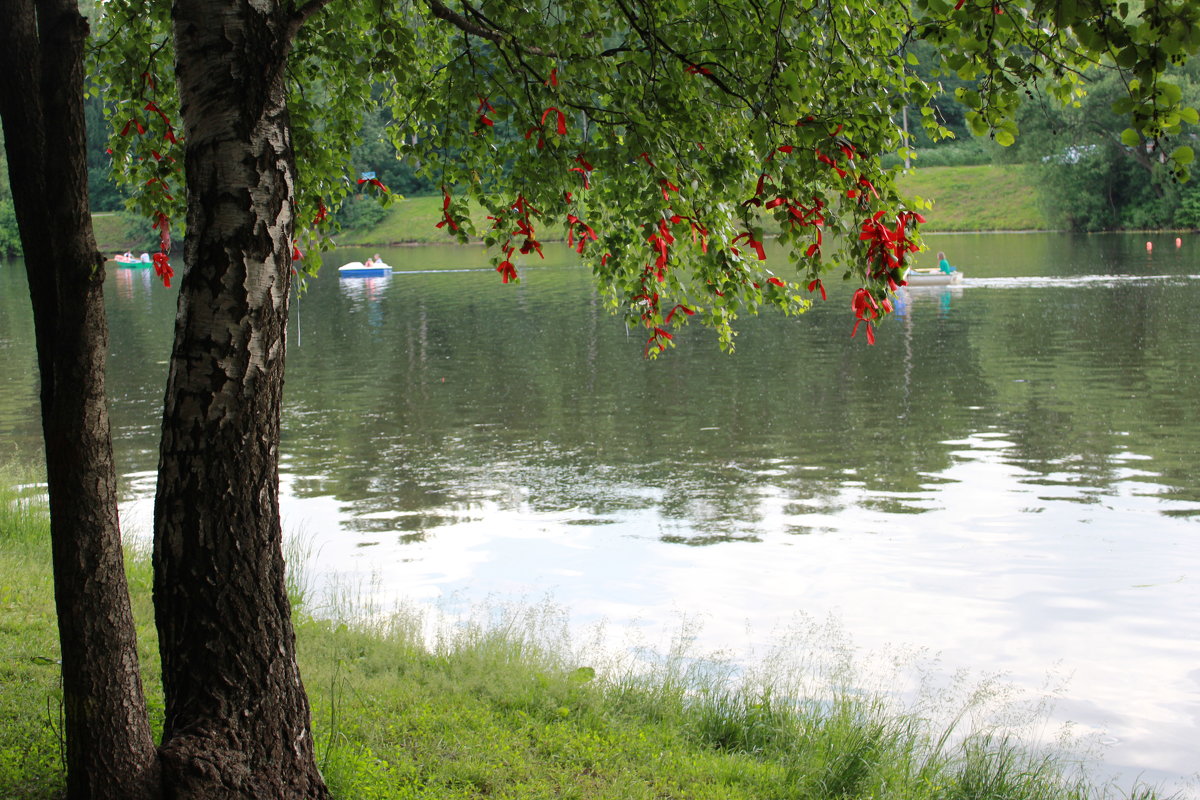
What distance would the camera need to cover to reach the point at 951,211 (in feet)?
260

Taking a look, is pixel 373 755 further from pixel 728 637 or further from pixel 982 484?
pixel 982 484

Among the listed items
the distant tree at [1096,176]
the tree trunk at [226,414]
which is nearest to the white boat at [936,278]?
the distant tree at [1096,176]

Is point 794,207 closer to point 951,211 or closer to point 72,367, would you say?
point 72,367

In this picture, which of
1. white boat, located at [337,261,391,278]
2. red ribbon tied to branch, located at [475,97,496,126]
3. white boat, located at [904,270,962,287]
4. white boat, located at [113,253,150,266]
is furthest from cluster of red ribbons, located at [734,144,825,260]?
white boat, located at [113,253,150,266]

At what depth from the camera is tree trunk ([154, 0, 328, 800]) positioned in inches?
165

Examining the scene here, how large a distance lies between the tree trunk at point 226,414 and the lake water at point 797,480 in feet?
18.0

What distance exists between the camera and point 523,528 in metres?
13.1

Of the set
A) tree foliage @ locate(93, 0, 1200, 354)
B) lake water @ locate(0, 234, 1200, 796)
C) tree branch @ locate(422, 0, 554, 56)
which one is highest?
tree branch @ locate(422, 0, 554, 56)

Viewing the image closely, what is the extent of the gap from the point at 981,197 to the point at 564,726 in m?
80.5

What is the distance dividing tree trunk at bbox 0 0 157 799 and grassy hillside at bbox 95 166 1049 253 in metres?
69.1

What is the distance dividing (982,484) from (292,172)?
12.1m

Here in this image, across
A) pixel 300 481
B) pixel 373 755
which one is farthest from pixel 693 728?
pixel 300 481

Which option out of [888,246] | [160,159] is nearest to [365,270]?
[160,159]

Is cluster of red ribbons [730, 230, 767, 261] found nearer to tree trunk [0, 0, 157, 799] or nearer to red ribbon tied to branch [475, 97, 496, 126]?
red ribbon tied to branch [475, 97, 496, 126]
